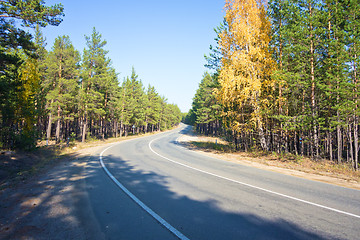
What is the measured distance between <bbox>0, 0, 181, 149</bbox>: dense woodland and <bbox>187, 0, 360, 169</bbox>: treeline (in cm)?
1311

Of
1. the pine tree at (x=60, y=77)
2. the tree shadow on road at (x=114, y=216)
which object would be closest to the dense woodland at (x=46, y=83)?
the pine tree at (x=60, y=77)

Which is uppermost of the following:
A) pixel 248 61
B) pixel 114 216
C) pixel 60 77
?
pixel 60 77

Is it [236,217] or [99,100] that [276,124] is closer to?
[236,217]

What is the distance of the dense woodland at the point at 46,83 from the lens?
383 inches

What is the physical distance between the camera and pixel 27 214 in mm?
4387

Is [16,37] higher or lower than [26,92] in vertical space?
higher

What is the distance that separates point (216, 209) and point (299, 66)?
12.3 metres

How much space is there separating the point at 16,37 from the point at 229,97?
14.4 meters

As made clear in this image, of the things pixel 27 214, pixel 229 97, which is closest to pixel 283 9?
pixel 229 97

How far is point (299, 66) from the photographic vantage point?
12.3 meters

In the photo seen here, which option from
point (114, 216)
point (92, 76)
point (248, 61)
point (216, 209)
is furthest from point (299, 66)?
point (92, 76)

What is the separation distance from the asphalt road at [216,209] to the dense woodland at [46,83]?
918 cm

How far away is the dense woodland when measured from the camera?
31.9 ft

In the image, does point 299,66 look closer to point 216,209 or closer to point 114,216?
point 216,209
